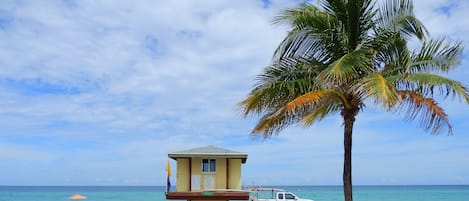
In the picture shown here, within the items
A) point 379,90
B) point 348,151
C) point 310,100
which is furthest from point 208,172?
point 379,90

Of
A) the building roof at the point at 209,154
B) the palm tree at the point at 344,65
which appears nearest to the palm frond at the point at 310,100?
the palm tree at the point at 344,65

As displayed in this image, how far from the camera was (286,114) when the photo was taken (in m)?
13.2

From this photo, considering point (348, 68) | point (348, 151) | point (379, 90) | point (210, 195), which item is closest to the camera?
point (379, 90)

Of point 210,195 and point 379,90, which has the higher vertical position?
point 379,90

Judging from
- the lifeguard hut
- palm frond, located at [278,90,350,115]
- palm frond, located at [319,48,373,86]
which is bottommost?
the lifeguard hut

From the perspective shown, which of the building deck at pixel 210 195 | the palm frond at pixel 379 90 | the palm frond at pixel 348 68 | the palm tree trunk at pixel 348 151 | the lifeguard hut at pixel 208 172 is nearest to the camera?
the palm frond at pixel 379 90

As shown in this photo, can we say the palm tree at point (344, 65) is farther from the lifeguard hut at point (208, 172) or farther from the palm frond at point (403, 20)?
the lifeguard hut at point (208, 172)

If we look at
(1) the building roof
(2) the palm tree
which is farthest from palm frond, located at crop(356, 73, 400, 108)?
(1) the building roof

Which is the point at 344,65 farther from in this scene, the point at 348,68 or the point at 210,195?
the point at 210,195

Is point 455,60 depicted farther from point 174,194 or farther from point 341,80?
point 174,194

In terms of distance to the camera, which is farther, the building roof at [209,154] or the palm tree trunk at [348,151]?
the building roof at [209,154]

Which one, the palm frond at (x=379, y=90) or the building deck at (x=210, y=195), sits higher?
the palm frond at (x=379, y=90)

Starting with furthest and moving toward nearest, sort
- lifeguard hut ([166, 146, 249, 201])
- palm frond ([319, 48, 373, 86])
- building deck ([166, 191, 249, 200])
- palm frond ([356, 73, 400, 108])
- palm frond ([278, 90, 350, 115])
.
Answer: lifeguard hut ([166, 146, 249, 201])
building deck ([166, 191, 249, 200])
palm frond ([278, 90, 350, 115])
palm frond ([319, 48, 373, 86])
palm frond ([356, 73, 400, 108])

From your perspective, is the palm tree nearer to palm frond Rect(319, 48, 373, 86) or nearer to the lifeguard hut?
palm frond Rect(319, 48, 373, 86)
